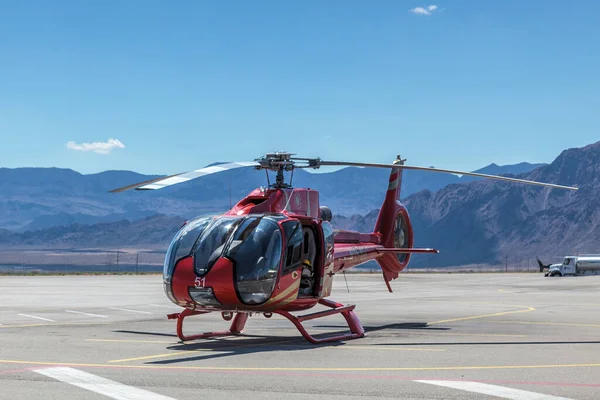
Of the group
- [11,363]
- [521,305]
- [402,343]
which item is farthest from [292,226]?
[521,305]

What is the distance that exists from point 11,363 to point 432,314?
16573 millimetres

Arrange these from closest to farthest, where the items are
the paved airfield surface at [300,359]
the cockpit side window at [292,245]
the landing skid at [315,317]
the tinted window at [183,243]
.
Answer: the paved airfield surface at [300,359]
the tinted window at [183,243]
the cockpit side window at [292,245]
the landing skid at [315,317]

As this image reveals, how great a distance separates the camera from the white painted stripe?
37.2ft

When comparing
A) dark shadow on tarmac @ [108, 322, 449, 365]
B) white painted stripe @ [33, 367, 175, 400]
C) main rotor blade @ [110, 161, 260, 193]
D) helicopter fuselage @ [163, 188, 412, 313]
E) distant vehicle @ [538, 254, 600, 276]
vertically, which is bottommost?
distant vehicle @ [538, 254, 600, 276]

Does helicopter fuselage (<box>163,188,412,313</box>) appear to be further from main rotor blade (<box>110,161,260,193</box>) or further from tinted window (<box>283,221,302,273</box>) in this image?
main rotor blade (<box>110,161,260,193</box>)

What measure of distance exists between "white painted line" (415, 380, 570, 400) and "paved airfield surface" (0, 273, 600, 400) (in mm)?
15

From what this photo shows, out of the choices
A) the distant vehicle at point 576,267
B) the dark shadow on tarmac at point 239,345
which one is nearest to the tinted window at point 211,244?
the dark shadow on tarmac at point 239,345

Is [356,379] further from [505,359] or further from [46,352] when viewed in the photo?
[46,352]

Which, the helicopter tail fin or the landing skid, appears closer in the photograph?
the landing skid

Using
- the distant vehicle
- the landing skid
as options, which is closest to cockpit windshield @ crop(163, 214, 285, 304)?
the landing skid

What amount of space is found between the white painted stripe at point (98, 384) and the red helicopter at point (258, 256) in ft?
11.1

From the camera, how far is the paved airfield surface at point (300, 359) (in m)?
11.9

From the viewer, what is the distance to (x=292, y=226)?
59.2 feet

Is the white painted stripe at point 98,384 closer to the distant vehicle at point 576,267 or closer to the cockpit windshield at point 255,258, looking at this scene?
the cockpit windshield at point 255,258
